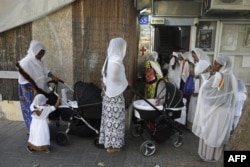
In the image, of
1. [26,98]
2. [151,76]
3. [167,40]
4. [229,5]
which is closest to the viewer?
[26,98]

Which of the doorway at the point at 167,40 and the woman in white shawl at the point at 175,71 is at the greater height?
the doorway at the point at 167,40

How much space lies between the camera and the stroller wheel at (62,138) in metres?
3.89

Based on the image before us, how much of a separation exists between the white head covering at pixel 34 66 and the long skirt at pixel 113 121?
122 centimetres

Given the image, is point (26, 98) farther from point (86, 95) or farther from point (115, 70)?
point (115, 70)

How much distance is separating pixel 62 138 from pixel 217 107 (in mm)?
2565

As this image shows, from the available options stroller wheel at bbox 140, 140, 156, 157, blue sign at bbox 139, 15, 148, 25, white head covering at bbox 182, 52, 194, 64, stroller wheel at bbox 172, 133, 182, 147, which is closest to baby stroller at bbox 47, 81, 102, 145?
stroller wheel at bbox 140, 140, 156, 157

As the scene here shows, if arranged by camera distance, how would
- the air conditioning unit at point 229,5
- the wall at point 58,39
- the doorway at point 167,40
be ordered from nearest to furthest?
the wall at point 58,39, the air conditioning unit at point 229,5, the doorway at point 167,40

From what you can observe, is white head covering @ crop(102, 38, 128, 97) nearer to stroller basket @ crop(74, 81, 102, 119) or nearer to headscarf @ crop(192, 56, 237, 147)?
stroller basket @ crop(74, 81, 102, 119)

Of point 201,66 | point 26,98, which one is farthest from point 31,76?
point 201,66

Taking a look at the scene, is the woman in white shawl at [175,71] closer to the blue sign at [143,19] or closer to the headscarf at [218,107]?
the headscarf at [218,107]

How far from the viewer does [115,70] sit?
11.0ft

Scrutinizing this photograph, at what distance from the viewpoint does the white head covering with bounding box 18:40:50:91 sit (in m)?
3.74

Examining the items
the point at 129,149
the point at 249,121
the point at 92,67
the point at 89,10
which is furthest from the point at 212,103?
the point at 89,10

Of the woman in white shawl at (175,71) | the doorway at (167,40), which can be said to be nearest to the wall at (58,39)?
the woman in white shawl at (175,71)
